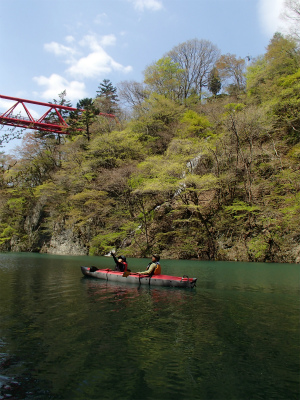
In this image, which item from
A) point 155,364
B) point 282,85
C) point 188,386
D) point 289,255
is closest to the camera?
point 188,386

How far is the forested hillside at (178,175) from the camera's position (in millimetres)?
19906

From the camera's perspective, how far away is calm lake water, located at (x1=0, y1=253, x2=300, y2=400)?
11.3ft

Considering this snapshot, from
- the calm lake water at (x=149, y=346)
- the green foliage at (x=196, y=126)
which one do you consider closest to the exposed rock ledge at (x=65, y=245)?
the green foliage at (x=196, y=126)

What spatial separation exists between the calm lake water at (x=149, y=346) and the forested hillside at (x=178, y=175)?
38.8ft

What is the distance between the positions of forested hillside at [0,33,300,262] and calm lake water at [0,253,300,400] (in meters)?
11.8

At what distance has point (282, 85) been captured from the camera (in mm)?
23984

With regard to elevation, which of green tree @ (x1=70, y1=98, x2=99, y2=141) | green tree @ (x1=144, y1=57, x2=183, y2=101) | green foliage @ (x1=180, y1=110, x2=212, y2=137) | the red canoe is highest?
green tree @ (x1=144, y1=57, x2=183, y2=101)

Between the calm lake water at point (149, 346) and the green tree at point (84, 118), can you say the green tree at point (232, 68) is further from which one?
the calm lake water at point (149, 346)

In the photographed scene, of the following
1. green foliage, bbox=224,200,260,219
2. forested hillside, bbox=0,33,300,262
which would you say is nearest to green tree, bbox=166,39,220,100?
forested hillside, bbox=0,33,300,262

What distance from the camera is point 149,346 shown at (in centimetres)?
465

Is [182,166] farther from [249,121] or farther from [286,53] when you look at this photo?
[286,53]

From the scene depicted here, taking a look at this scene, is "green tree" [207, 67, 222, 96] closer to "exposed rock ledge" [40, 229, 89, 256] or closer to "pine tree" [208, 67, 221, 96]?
"pine tree" [208, 67, 221, 96]

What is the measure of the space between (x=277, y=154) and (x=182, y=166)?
7.22m

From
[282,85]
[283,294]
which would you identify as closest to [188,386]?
[283,294]
